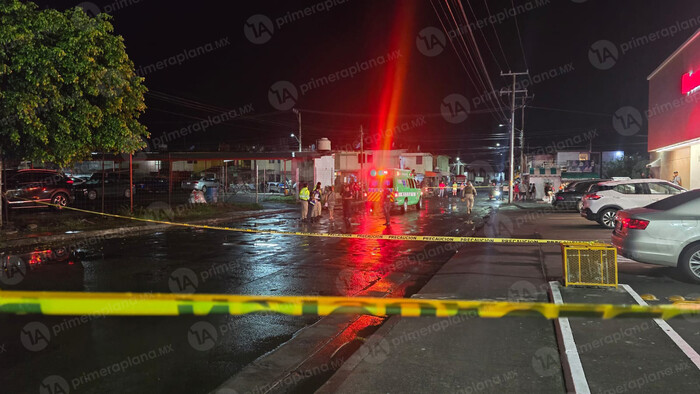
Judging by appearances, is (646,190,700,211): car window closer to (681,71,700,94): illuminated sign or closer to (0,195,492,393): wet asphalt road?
(0,195,492,393): wet asphalt road

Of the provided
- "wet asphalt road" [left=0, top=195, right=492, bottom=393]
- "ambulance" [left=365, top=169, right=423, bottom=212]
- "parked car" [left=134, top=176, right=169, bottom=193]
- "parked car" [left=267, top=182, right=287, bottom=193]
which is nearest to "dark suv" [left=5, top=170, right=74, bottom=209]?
"parked car" [left=134, top=176, right=169, bottom=193]

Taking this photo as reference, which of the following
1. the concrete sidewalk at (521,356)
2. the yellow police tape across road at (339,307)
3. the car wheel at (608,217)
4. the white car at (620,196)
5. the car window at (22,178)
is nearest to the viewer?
the yellow police tape across road at (339,307)

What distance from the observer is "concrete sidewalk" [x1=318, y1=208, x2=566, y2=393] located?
3.99 m

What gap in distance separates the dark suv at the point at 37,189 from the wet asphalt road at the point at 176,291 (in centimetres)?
758

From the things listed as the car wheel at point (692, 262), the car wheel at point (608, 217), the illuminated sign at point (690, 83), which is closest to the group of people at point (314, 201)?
the car wheel at point (608, 217)

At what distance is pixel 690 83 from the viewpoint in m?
20.9

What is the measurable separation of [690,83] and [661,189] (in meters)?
9.00

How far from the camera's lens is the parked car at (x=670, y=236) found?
736 centimetres

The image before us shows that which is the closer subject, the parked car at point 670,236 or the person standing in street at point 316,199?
the parked car at point 670,236

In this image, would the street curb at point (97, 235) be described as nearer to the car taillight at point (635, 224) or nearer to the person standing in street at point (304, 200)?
the person standing in street at point (304, 200)

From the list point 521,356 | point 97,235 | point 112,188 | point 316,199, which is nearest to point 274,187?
point 112,188

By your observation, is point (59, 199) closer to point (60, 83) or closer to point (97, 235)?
point (97, 235)

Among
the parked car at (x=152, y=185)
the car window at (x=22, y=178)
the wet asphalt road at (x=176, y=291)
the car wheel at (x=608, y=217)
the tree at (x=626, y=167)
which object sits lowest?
the wet asphalt road at (x=176, y=291)

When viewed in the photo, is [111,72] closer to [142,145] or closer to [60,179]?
[142,145]
